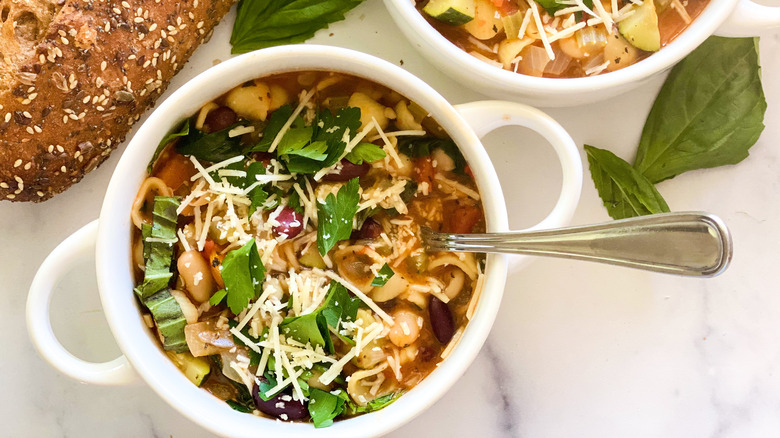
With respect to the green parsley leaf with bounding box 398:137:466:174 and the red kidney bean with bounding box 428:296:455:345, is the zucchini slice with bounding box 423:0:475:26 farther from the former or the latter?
the red kidney bean with bounding box 428:296:455:345

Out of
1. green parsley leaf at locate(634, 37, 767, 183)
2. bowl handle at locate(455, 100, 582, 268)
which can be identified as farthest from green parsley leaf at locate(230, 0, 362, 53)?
green parsley leaf at locate(634, 37, 767, 183)

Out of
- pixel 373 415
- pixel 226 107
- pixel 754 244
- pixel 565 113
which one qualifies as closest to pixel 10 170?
pixel 226 107

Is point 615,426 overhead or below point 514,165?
below

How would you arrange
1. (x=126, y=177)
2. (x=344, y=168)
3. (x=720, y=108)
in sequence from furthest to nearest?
(x=720, y=108) → (x=344, y=168) → (x=126, y=177)

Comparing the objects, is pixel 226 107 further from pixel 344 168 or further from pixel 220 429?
pixel 220 429

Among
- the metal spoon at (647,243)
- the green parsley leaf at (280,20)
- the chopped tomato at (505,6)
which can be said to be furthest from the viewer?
the green parsley leaf at (280,20)

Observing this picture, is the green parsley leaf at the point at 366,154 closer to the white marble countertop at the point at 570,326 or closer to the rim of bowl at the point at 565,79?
the rim of bowl at the point at 565,79

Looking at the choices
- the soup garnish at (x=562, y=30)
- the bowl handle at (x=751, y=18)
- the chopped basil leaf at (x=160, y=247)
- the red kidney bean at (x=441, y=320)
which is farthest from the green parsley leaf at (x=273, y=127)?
the bowl handle at (x=751, y=18)
